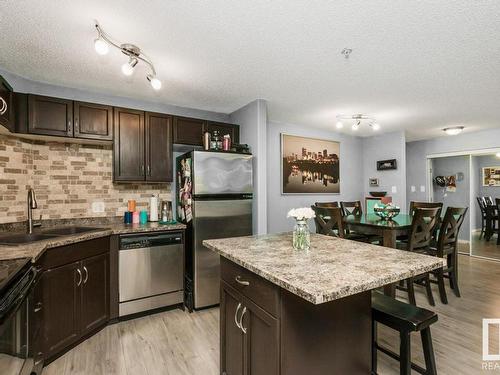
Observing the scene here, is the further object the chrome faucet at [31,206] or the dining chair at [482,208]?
the dining chair at [482,208]

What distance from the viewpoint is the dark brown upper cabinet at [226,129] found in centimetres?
351

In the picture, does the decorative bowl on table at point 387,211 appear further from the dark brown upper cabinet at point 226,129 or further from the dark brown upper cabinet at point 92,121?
the dark brown upper cabinet at point 92,121

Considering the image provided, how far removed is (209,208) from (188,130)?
1073 millimetres

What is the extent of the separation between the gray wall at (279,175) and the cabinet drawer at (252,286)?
265cm

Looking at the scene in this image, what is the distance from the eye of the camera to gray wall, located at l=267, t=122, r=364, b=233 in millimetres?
4336

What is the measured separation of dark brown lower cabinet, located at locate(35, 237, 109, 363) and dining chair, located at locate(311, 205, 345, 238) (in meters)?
2.34

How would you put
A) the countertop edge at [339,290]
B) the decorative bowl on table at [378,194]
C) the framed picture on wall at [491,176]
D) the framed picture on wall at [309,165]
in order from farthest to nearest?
the framed picture on wall at [491,176]
the decorative bowl on table at [378,194]
the framed picture on wall at [309,165]
the countertop edge at [339,290]

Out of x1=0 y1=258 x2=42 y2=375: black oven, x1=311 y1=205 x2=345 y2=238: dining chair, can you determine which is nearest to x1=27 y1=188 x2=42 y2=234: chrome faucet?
x1=0 y1=258 x2=42 y2=375: black oven

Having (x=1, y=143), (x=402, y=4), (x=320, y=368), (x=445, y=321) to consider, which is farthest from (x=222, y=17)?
(x=445, y=321)

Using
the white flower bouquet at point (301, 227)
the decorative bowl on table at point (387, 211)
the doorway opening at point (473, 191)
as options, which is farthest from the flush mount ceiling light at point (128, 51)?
the doorway opening at point (473, 191)

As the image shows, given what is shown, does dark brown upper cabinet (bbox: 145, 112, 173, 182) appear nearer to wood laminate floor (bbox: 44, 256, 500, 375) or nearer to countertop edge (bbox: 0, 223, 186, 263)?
countertop edge (bbox: 0, 223, 186, 263)

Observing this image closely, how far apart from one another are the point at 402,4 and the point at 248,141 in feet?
7.10

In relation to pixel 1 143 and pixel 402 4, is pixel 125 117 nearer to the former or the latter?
pixel 1 143

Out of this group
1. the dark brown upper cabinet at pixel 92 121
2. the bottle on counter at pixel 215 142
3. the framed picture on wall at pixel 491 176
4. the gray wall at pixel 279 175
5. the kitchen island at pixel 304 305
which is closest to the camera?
the kitchen island at pixel 304 305
